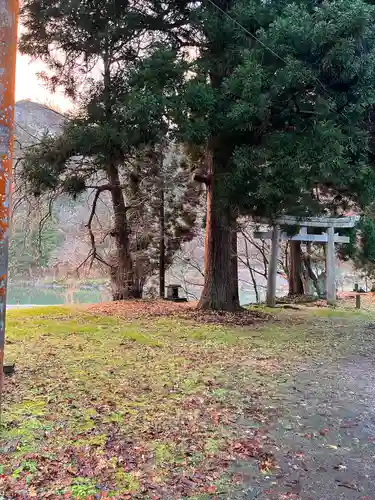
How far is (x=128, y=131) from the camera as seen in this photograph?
229 inches

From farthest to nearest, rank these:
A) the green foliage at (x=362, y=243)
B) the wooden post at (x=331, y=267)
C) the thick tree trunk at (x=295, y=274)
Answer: the thick tree trunk at (x=295, y=274) → the green foliage at (x=362, y=243) → the wooden post at (x=331, y=267)

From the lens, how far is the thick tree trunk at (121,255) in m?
10.8

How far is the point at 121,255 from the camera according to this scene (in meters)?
11.0

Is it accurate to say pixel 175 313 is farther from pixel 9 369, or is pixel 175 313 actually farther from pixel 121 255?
pixel 9 369

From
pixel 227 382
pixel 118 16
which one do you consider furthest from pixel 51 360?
pixel 118 16

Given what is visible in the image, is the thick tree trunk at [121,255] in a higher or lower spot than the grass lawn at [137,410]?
higher

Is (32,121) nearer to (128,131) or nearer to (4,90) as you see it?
(128,131)

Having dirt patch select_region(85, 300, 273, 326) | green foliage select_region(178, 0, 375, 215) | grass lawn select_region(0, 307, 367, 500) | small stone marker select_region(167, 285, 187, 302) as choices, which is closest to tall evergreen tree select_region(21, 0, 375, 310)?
green foliage select_region(178, 0, 375, 215)

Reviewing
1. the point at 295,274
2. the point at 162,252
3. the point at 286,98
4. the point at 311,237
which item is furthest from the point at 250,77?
the point at 295,274

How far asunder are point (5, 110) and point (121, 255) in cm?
940

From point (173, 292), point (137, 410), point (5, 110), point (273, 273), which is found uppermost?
point (5, 110)

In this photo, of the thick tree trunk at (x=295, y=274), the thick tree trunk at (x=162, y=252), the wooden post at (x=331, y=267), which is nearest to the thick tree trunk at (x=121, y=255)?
the thick tree trunk at (x=162, y=252)

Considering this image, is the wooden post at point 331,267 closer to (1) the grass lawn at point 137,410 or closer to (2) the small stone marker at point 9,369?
(1) the grass lawn at point 137,410

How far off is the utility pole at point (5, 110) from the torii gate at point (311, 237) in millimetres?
9475
